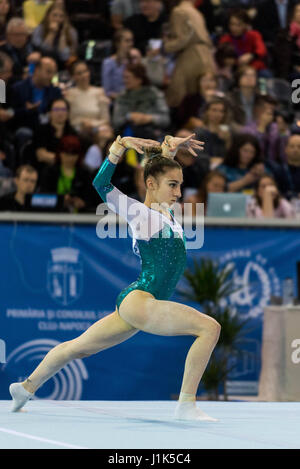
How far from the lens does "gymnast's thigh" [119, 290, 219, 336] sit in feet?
14.9

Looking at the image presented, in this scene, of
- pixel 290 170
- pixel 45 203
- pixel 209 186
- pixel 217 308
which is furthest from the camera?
pixel 290 170

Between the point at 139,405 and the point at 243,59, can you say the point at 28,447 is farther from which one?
the point at 243,59

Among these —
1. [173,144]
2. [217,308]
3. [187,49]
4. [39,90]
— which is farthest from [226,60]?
[173,144]

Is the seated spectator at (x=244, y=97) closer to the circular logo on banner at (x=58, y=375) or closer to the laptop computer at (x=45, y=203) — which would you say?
the laptop computer at (x=45, y=203)

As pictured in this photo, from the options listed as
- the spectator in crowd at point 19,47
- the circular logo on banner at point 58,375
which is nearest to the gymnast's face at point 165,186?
the circular logo on banner at point 58,375

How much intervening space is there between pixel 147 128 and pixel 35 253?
283cm

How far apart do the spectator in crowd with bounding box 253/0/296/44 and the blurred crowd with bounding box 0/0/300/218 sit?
1 centimetres

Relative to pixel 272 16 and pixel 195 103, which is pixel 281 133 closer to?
pixel 195 103

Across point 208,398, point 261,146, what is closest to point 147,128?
point 261,146

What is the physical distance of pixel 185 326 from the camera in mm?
4543

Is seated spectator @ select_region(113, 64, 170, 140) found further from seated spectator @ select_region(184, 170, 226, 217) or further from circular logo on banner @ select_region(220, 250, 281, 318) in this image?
circular logo on banner @ select_region(220, 250, 281, 318)

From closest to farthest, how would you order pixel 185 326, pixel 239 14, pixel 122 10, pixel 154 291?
pixel 185 326 → pixel 154 291 → pixel 122 10 → pixel 239 14

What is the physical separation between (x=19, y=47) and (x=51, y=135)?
4.91ft

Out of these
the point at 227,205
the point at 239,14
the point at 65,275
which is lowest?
the point at 65,275
